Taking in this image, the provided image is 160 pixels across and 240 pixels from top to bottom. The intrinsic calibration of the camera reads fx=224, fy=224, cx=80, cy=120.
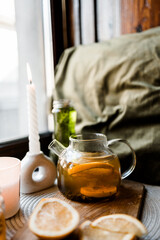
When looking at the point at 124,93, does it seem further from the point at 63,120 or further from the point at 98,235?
the point at 98,235

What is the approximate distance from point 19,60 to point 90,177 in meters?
0.55

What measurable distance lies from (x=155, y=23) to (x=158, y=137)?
1.42 ft

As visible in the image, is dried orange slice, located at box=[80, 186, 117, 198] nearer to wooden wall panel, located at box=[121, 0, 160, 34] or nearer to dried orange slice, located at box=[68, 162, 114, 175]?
dried orange slice, located at box=[68, 162, 114, 175]

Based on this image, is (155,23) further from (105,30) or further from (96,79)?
(96,79)

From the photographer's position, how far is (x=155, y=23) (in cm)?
80

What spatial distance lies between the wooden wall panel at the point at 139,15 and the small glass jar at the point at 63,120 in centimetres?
41

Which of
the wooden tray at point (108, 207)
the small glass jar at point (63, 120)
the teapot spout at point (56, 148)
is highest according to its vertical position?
the small glass jar at point (63, 120)

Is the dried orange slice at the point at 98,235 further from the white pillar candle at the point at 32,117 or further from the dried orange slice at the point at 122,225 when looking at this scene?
the white pillar candle at the point at 32,117

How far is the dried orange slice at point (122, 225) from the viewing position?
36 cm

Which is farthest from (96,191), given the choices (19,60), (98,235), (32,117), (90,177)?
(19,60)

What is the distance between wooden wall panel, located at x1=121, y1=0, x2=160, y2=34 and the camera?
0.80 metres

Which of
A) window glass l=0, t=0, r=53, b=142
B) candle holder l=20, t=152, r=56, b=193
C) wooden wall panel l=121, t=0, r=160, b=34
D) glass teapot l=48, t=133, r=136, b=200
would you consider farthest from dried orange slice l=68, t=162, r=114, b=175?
wooden wall panel l=121, t=0, r=160, b=34

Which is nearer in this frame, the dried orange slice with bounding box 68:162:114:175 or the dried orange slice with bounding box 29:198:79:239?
the dried orange slice with bounding box 29:198:79:239

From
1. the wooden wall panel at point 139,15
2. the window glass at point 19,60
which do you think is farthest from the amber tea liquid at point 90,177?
the wooden wall panel at point 139,15
